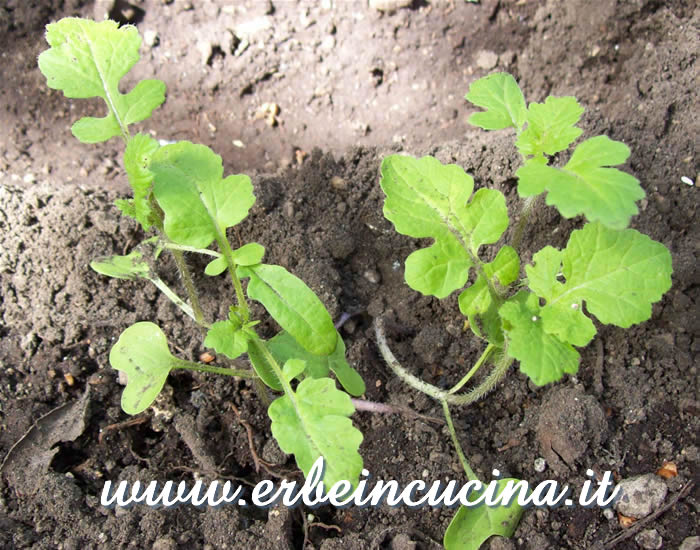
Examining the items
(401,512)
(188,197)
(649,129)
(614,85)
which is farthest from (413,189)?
(614,85)

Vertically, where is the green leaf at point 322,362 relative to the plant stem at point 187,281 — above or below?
below

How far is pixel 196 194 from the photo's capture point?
177 centimetres

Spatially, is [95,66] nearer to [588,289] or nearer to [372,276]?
[372,276]

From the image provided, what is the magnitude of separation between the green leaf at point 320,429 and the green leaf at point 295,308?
141 mm

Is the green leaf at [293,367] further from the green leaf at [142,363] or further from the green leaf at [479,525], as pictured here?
the green leaf at [479,525]

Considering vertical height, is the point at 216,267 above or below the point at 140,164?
below

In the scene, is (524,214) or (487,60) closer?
(524,214)

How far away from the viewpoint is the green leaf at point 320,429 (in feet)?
5.06

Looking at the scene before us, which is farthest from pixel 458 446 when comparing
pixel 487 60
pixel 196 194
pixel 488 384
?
pixel 487 60

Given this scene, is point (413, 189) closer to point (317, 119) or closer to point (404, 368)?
point (404, 368)

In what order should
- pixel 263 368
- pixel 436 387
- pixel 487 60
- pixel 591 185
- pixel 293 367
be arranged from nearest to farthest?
pixel 591 185 → pixel 293 367 → pixel 263 368 → pixel 436 387 → pixel 487 60

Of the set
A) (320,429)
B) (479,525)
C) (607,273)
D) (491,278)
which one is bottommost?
(479,525)

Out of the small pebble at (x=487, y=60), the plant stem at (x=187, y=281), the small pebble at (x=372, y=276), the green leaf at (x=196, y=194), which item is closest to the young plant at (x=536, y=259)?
the green leaf at (x=196, y=194)

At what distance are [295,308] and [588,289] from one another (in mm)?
768
